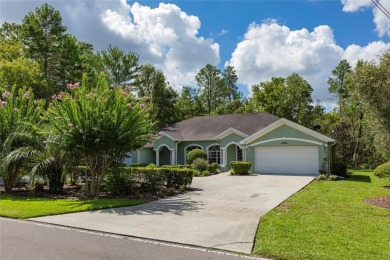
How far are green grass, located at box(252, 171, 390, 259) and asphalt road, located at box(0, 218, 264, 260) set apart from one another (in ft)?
3.88

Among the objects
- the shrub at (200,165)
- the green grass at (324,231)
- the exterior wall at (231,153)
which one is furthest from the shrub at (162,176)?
the exterior wall at (231,153)

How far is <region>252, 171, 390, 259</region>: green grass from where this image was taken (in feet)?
19.7

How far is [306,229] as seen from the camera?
25.1ft

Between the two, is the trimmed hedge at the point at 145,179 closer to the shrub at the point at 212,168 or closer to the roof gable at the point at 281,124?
the shrub at the point at 212,168

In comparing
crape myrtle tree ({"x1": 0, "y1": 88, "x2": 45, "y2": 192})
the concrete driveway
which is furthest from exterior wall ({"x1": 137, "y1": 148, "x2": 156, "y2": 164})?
the concrete driveway

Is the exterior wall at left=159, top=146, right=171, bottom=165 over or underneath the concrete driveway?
over

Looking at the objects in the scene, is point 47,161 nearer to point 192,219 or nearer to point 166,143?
point 192,219

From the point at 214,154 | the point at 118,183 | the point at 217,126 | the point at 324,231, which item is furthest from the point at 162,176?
the point at 217,126

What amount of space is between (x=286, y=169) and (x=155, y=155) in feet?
47.7

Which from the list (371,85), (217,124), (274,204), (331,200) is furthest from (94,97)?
(217,124)

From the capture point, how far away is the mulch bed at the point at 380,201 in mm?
11127

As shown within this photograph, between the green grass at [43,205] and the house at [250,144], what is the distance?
14.8 m

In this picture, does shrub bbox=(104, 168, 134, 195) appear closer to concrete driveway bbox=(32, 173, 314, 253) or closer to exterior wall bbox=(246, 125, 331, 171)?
concrete driveway bbox=(32, 173, 314, 253)

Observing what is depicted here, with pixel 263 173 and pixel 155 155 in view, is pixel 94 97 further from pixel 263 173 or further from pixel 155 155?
pixel 155 155
